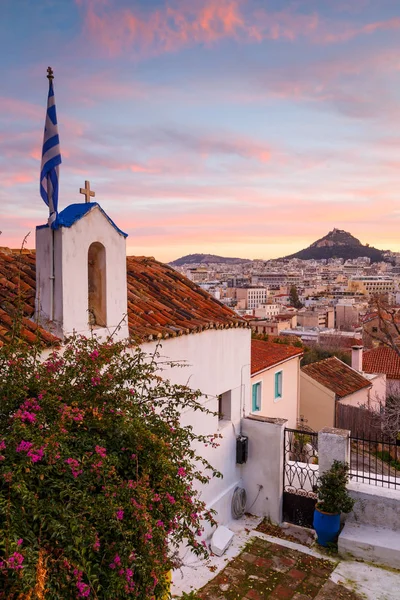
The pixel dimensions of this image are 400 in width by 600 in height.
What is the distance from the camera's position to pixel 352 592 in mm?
6684

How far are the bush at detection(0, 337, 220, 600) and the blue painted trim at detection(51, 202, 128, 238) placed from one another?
5.68 feet

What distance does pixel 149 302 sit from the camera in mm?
7844

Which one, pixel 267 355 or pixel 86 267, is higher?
pixel 86 267

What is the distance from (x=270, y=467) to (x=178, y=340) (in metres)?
3.60

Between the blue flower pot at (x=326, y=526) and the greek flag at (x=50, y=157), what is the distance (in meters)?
6.45

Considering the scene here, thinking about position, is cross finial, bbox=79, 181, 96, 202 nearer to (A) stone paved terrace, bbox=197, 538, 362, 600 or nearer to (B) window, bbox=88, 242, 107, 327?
(B) window, bbox=88, 242, 107, 327

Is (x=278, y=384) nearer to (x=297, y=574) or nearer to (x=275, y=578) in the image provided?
(x=297, y=574)

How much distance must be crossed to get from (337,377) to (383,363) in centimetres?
1005

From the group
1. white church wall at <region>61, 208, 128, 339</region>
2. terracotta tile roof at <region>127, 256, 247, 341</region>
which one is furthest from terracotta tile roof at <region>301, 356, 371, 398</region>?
white church wall at <region>61, 208, 128, 339</region>

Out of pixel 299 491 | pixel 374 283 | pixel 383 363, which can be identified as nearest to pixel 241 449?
pixel 299 491

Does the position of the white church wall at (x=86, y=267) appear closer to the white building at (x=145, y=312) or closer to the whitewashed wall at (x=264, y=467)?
the white building at (x=145, y=312)

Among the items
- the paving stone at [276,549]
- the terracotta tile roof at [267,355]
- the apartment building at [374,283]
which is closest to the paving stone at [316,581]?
the paving stone at [276,549]

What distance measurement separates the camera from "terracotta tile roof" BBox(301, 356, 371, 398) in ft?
66.1

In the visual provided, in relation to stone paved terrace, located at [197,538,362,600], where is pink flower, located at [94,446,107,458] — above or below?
above
